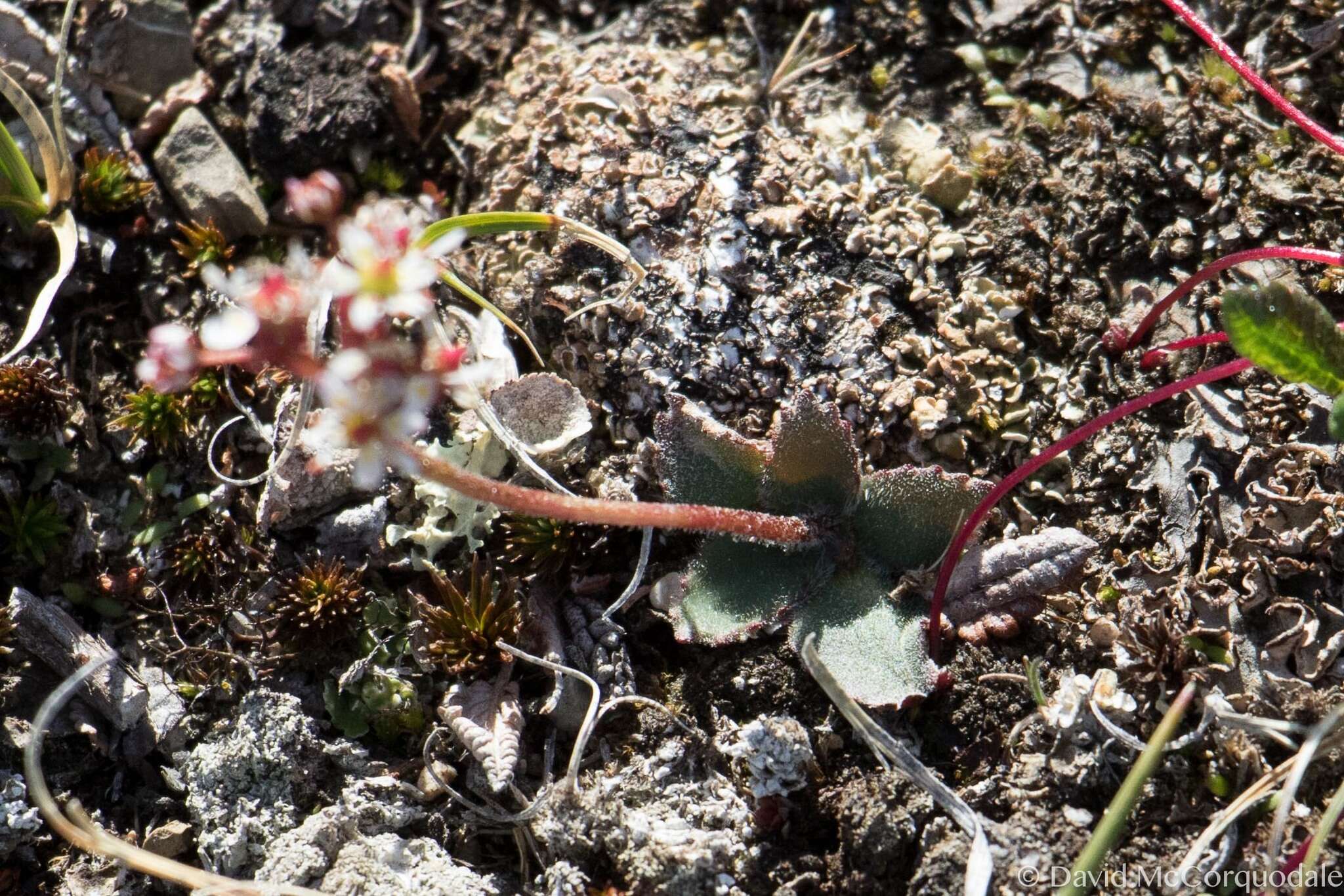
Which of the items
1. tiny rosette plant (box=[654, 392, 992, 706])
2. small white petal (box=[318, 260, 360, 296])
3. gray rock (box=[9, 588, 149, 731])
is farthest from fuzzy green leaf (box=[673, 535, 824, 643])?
gray rock (box=[9, 588, 149, 731])

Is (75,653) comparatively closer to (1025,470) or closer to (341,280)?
(341,280)

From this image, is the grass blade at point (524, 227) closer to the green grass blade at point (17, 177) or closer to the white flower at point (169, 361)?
the white flower at point (169, 361)

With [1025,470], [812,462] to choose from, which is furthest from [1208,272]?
[812,462]

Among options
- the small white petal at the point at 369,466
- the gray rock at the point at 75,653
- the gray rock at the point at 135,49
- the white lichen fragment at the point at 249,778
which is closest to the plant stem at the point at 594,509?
the small white petal at the point at 369,466

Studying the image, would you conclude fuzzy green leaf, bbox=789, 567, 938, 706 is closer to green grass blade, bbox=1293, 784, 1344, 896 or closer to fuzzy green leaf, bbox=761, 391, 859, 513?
fuzzy green leaf, bbox=761, 391, 859, 513

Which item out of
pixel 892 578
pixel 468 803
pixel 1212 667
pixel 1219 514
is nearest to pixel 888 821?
pixel 892 578

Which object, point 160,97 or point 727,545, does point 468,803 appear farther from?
point 160,97
